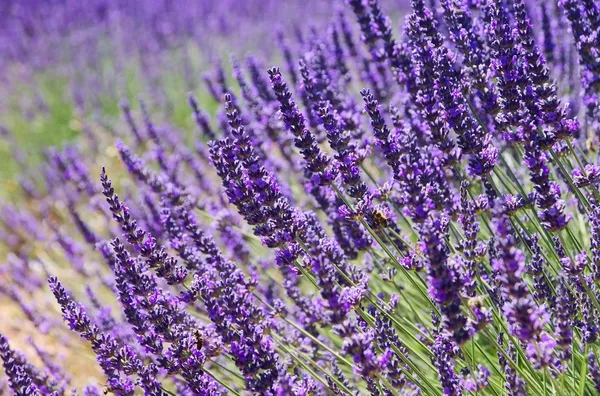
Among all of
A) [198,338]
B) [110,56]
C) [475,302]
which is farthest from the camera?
[110,56]

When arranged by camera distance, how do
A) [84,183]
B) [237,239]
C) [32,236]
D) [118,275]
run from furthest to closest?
[32,236] < [84,183] < [237,239] < [118,275]

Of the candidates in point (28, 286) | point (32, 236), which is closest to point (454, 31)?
point (28, 286)

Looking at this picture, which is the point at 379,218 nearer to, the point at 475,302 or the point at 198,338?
the point at 475,302

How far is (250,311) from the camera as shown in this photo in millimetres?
2900

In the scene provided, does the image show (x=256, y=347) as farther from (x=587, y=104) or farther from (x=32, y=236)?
(x=32, y=236)

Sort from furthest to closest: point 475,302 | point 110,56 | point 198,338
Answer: point 110,56
point 198,338
point 475,302

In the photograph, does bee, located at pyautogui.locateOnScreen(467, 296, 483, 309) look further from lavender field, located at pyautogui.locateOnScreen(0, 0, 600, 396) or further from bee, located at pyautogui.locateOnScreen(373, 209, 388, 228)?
bee, located at pyautogui.locateOnScreen(373, 209, 388, 228)

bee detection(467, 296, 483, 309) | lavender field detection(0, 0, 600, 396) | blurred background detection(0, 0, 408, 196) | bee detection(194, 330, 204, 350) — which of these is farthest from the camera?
blurred background detection(0, 0, 408, 196)

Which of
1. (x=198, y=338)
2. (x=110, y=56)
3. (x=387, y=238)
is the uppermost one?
(x=110, y=56)

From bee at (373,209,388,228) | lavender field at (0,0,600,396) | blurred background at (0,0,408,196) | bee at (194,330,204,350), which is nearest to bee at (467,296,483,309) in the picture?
lavender field at (0,0,600,396)

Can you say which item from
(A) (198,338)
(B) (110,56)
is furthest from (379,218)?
(B) (110,56)

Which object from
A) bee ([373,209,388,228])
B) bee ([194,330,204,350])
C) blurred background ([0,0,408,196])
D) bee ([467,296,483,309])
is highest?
blurred background ([0,0,408,196])

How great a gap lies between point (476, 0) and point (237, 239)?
76.1 inches

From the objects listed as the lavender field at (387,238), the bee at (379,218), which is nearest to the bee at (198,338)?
the lavender field at (387,238)
